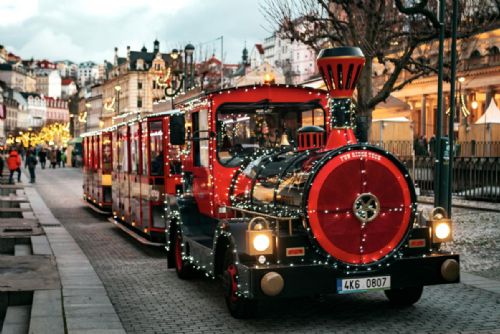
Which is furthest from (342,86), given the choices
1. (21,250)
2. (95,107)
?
(95,107)

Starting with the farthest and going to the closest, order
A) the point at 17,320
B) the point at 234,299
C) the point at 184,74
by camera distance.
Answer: the point at 184,74 → the point at 17,320 → the point at 234,299

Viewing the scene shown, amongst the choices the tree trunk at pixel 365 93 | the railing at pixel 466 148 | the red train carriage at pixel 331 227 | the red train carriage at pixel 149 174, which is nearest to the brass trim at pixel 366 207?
the red train carriage at pixel 331 227

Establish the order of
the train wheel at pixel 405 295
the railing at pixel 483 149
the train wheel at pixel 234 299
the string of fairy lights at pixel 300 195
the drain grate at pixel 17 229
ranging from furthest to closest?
the railing at pixel 483 149 → the drain grate at pixel 17 229 → the train wheel at pixel 405 295 → the train wheel at pixel 234 299 → the string of fairy lights at pixel 300 195

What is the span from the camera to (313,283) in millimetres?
8773

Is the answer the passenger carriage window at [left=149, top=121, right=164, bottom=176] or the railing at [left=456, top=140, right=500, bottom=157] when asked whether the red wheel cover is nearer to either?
the passenger carriage window at [left=149, top=121, right=164, bottom=176]

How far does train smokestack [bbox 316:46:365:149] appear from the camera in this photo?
9461 mm

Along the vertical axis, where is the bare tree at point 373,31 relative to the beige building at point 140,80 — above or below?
below

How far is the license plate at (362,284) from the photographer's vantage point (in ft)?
29.2

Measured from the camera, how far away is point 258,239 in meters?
8.60

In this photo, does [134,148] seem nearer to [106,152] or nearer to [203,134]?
[106,152]

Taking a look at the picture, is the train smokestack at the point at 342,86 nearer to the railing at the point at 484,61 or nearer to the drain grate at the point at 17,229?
the drain grate at the point at 17,229

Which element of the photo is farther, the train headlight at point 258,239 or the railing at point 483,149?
the railing at point 483,149

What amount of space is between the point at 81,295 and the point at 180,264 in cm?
208

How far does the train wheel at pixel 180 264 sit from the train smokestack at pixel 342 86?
3.71m
